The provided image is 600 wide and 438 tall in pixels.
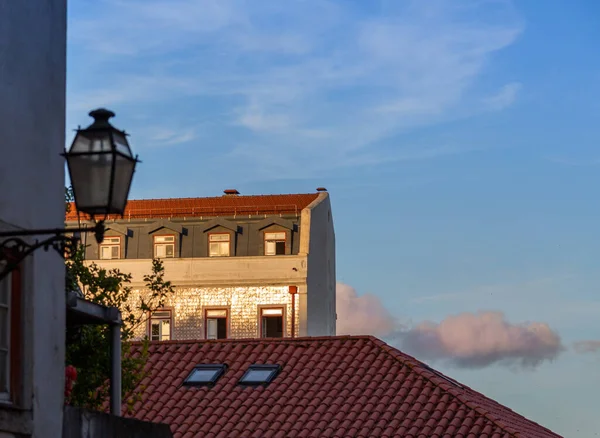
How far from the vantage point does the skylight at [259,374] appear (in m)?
25.5

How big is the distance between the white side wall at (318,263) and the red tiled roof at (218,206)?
0.64 meters

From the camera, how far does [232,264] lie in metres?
47.0

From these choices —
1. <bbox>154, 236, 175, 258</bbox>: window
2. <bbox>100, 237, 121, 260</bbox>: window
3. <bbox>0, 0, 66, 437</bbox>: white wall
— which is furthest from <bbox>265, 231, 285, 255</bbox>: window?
<bbox>0, 0, 66, 437</bbox>: white wall

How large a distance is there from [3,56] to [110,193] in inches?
97.7

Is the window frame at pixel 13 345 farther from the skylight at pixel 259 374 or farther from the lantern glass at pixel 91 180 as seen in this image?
the skylight at pixel 259 374

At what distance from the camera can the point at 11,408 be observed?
10203 mm

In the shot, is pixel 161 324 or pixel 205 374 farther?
pixel 161 324

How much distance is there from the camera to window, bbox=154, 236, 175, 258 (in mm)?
47906

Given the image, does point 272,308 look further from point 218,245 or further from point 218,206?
point 218,206

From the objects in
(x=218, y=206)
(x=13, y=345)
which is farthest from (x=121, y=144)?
(x=218, y=206)

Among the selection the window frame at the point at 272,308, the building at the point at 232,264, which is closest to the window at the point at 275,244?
the building at the point at 232,264

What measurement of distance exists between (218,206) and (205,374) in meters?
23.6

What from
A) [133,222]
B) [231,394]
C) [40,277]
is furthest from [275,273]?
[40,277]

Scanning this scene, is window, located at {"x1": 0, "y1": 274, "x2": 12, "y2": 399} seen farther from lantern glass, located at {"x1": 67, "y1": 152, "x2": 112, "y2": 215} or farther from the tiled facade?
the tiled facade
